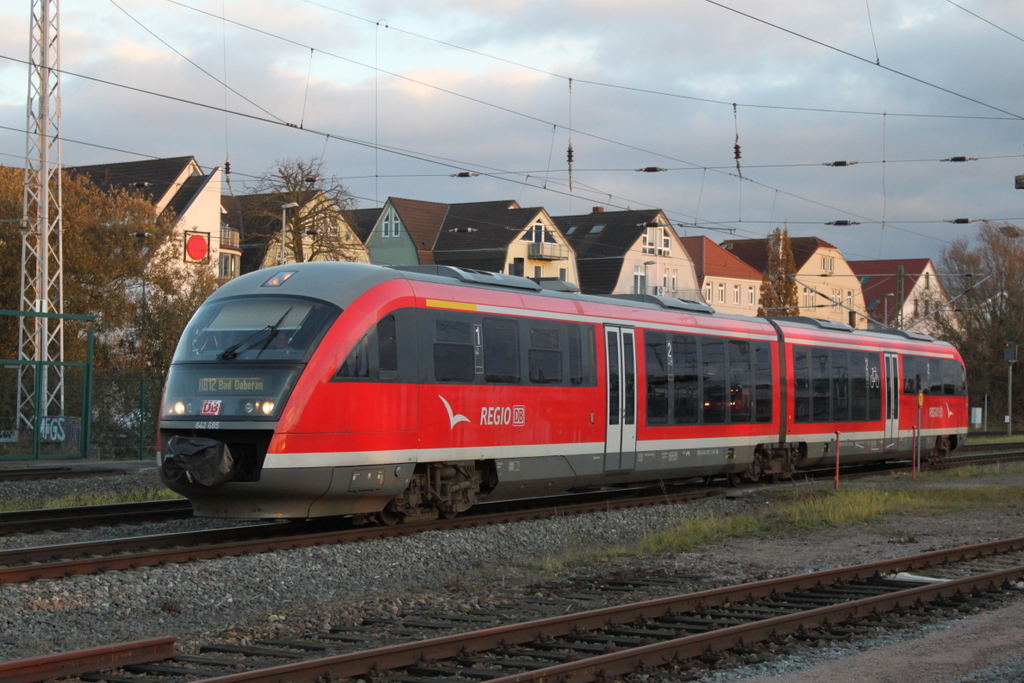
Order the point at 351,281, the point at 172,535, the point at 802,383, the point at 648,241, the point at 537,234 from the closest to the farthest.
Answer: the point at 172,535, the point at 351,281, the point at 802,383, the point at 537,234, the point at 648,241

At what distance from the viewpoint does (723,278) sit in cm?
8669

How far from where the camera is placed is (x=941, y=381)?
2894cm

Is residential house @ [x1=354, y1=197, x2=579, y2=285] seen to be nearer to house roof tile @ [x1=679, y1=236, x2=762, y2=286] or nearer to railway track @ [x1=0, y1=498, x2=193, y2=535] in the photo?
house roof tile @ [x1=679, y1=236, x2=762, y2=286]

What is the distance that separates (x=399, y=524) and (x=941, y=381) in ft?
61.6

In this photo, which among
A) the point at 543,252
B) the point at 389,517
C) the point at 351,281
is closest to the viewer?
the point at 351,281

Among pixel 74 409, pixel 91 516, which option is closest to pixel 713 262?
pixel 74 409

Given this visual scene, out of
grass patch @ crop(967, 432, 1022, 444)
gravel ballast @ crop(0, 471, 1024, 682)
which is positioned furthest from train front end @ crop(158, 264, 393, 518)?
grass patch @ crop(967, 432, 1022, 444)

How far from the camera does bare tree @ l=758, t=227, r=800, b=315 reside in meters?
74.8

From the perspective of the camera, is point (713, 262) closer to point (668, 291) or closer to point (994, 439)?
point (668, 291)

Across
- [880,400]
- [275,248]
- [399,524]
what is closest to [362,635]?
[399,524]

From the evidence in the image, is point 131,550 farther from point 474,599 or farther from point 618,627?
point 618,627

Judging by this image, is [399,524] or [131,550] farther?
[399,524]

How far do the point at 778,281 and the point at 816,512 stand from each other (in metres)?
60.2

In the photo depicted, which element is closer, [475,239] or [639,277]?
[475,239]
